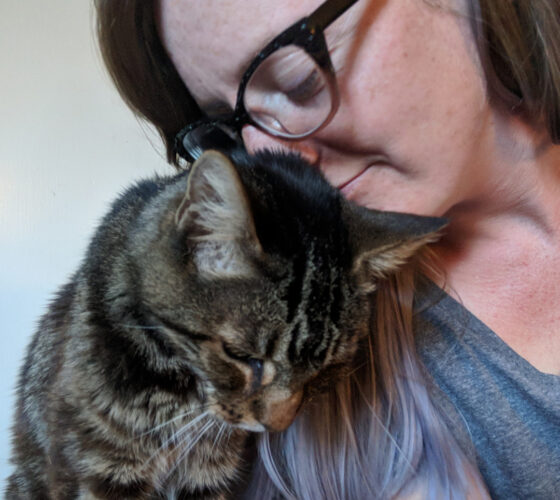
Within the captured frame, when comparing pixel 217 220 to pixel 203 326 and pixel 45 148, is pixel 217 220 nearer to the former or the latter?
pixel 203 326

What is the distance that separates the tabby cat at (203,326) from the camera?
0.59m

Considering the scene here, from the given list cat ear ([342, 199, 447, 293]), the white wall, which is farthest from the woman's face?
the white wall

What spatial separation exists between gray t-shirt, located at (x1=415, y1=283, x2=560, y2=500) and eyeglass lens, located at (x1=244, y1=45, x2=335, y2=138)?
1.26ft

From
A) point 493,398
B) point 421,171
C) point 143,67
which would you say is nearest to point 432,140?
point 421,171

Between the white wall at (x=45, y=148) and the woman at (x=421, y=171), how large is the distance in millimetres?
420

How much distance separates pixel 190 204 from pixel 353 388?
472 millimetres

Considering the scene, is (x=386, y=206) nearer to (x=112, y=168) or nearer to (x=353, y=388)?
(x=353, y=388)

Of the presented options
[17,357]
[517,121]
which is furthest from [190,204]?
[17,357]

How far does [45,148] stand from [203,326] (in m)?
0.97

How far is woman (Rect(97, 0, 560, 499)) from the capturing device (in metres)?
0.66

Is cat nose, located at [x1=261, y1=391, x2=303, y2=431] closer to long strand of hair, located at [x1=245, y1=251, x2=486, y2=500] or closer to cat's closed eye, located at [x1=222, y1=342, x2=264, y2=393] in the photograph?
cat's closed eye, located at [x1=222, y1=342, x2=264, y2=393]

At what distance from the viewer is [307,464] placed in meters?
0.79

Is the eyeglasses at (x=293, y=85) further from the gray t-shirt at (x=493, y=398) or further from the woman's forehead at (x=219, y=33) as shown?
the gray t-shirt at (x=493, y=398)

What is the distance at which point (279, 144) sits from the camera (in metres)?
0.81
